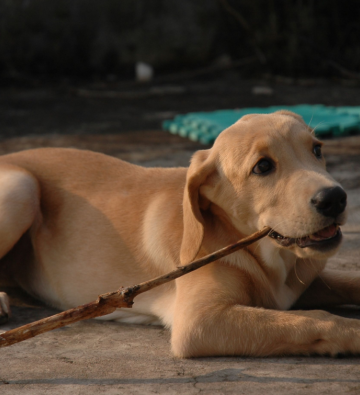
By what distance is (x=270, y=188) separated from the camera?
278 centimetres

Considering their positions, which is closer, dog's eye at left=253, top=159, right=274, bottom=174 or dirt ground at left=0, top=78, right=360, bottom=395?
dirt ground at left=0, top=78, right=360, bottom=395

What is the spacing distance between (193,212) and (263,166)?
0.37m

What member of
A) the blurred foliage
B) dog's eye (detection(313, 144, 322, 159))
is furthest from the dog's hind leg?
the blurred foliage

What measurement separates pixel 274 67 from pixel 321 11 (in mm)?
1413

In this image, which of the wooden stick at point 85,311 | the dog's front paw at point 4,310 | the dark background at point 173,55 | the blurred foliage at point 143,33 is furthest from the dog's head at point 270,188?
the blurred foliage at point 143,33

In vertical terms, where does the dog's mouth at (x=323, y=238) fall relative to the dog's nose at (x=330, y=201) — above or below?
below

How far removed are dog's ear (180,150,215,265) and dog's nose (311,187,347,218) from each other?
57cm

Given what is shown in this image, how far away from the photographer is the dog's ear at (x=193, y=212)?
2.89 meters

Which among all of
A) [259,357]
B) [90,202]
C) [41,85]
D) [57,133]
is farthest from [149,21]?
[259,357]

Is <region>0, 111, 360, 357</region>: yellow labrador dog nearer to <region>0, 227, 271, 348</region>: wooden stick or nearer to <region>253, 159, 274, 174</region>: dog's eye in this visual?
<region>253, 159, 274, 174</region>: dog's eye

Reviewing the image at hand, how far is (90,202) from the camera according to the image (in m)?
3.54

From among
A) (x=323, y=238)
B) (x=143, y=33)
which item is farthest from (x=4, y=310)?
(x=143, y=33)

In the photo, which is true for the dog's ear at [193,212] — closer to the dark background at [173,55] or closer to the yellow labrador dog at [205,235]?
the yellow labrador dog at [205,235]

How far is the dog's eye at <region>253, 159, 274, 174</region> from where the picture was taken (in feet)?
9.25
